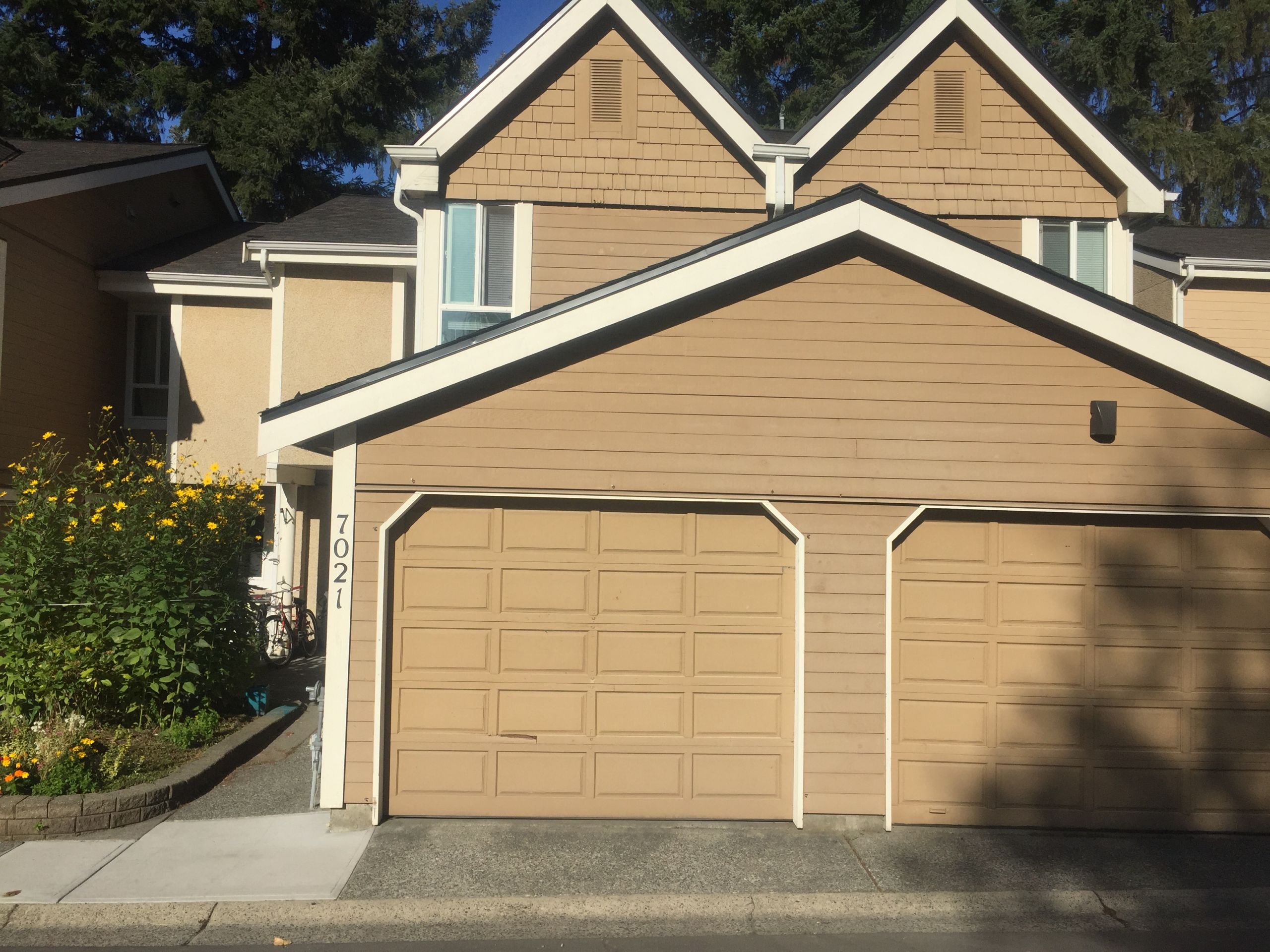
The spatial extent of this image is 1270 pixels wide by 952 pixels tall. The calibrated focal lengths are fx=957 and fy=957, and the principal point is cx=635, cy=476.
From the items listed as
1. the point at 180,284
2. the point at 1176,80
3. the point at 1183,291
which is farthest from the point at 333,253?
the point at 1176,80

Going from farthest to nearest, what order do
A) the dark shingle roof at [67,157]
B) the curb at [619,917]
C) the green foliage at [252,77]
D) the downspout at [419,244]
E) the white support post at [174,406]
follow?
1. the green foliage at [252,77]
2. the white support post at [174,406]
3. the dark shingle roof at [67,157]
4. the downspout at [419,244]
5. the curb at [619,917]

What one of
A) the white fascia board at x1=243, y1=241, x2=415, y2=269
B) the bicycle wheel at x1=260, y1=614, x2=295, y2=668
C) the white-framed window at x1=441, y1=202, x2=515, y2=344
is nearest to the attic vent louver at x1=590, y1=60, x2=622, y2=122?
the white-framed window at x1=441, y1=202, x2=515, y2=344

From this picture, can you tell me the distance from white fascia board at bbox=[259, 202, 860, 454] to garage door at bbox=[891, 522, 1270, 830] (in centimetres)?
245

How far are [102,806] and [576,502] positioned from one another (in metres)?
3.96

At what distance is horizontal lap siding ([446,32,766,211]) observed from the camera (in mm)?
10398

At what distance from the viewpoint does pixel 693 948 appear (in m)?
5.28

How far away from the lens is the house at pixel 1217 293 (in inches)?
544

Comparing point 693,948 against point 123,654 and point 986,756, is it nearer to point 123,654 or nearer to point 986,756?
point 986,756

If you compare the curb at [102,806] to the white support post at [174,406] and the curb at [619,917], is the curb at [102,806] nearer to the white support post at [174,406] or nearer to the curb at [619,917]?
the curb at [619,917]

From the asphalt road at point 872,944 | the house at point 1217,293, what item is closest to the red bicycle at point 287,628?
the asphalt road at point 872,944

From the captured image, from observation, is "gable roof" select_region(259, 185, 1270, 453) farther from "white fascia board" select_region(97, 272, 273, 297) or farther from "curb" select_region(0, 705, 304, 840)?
"white fascia board" select_region(97, 272, 273, 297)

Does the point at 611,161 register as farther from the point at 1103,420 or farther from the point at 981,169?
the point at 1103,420

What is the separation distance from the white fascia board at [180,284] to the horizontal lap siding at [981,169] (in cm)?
814

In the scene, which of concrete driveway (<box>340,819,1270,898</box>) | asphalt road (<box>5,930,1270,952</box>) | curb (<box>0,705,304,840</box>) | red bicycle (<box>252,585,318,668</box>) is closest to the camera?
asphalt road (<box>5,930,1270,952</box>)
